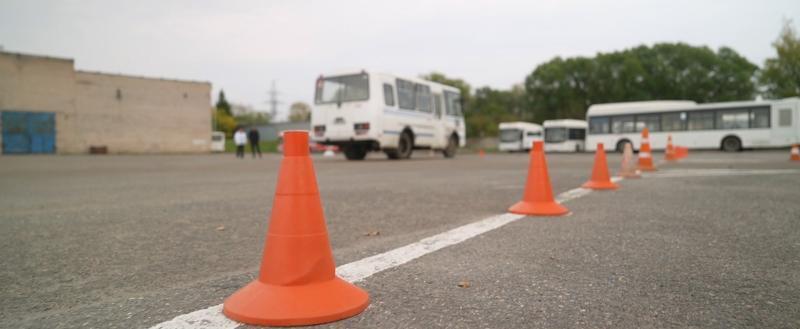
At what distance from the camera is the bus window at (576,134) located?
147 feet

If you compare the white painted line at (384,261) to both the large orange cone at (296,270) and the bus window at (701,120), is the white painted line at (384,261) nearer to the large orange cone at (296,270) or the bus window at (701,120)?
the large orange cone at (296,270)

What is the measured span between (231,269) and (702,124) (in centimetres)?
3355

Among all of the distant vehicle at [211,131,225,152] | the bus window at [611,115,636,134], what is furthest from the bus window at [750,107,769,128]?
the distant vehicle at [211,131,225,152]

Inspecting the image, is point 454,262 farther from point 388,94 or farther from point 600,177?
point 388,94

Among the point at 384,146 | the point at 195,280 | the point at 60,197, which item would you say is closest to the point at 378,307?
the point at 195,280

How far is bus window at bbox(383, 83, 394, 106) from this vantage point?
18.7 meters

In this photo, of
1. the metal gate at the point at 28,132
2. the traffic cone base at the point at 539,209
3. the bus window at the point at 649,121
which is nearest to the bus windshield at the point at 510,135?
the bus window at the point at 649,121

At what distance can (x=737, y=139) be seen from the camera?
98.4ft

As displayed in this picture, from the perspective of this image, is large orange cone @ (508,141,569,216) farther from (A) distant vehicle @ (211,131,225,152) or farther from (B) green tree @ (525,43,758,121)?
(B) green tree @ (525,43,758,121)

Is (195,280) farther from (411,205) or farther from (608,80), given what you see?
(608,80)

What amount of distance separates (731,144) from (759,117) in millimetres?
1930

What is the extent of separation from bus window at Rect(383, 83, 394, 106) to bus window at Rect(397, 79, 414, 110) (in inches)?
18.8

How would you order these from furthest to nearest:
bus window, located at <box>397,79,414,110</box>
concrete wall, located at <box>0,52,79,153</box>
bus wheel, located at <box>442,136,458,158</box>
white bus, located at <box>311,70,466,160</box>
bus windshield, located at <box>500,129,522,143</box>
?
bus windshield, located at <box>500,129,522,143</box>, concrete wall, located at <box>0,52,79,153</box>, bus wheel, located at <box>442,136,458,158</box>, bus window, located at <box>397,79,414,110</box>, white bus, located at <box>311,70,466,160</box>

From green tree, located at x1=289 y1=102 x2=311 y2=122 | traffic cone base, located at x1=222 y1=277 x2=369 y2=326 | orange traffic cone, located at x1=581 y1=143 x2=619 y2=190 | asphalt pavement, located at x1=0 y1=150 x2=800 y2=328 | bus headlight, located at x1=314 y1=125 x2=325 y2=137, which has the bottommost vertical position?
asphalt pavement, located at x1=0 y1=150 x2=800 y2=328
